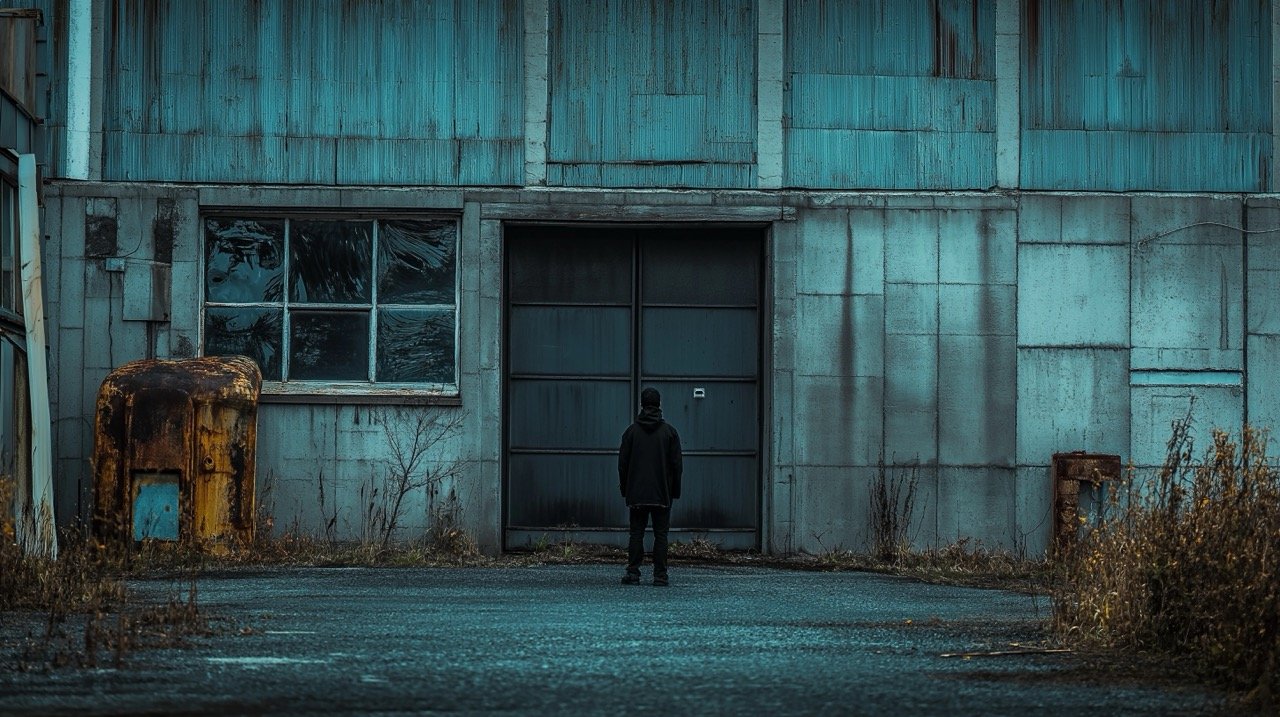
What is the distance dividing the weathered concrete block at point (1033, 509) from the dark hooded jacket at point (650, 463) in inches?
186

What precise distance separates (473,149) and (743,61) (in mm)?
2808

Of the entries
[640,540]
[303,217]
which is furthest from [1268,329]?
[303,217]

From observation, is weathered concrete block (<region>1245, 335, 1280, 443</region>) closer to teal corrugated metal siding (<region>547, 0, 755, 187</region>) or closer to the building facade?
the building facade

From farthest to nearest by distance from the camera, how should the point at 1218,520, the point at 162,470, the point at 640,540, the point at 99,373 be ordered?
the point at 99,373, the point at 162,470, the point at 640,540, the point at 1218,520

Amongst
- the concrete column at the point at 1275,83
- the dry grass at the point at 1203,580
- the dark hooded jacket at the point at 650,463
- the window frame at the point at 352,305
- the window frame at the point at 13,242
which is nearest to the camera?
the dry grass at the point at 1203,580

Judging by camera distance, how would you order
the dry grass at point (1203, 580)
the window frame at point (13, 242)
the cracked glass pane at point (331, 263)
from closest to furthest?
the dry grass at point (1203, 580) → the window frame at point (13, 242) → the cracked glass pane at point (331, 263)

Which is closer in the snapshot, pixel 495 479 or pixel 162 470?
pixel 162 470

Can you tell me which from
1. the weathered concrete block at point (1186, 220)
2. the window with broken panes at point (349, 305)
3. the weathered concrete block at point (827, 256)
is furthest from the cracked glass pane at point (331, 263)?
the weathered concrete block at point (1186, 220)

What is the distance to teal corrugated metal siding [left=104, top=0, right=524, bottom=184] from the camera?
1808cm

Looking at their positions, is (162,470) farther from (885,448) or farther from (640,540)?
(885,448)

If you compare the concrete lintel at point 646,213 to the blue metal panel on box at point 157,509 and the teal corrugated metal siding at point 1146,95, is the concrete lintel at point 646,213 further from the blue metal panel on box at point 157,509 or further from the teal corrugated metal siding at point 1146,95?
the blue metal panel on box at point 157,509

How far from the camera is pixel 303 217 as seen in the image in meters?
18.2

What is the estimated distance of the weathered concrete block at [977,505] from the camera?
Answer: 18172mm

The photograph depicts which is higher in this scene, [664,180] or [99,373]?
[664,180]
